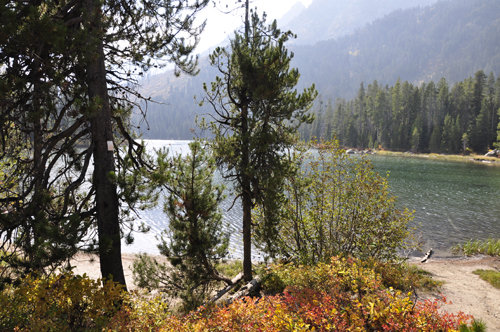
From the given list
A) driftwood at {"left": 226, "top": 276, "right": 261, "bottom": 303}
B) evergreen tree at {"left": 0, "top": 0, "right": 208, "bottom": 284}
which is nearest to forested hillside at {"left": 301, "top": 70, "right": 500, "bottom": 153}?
driftwood at {"left": 226, "top": 276, "right": 261, "bottom": 303}

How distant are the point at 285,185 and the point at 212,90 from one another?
3789 millimetres

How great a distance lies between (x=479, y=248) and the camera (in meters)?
15.3

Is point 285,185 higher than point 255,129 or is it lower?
lower

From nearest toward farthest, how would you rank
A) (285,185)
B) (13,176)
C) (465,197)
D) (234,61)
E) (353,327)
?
(353,327), (13,176), (234,61), (285,185), (465,197)

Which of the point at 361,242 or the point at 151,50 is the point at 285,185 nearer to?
the point at 361,242

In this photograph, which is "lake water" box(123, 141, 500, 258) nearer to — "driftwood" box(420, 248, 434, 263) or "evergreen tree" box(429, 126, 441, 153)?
"driftwood" box(420, 248, 434, 263)

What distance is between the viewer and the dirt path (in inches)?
293

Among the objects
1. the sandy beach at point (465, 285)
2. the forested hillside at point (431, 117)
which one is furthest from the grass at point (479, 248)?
the forested hillside at point (431, 117)

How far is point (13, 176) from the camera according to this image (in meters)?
4.84

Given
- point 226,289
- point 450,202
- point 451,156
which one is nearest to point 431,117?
point 451,156

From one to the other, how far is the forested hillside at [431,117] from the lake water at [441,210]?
28.5 meters

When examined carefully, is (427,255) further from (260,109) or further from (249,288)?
(260,109)

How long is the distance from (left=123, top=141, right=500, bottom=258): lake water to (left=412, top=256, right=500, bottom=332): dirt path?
1.95 m

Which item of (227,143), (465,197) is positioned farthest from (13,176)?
(465,197)
